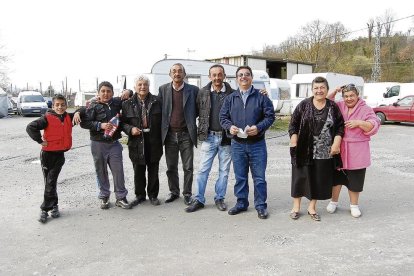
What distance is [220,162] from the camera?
5020 millimetres

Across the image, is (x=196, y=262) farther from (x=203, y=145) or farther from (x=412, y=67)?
(x=412, y=67)

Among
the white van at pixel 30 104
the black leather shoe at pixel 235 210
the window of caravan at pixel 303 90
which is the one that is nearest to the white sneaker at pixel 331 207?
the black leather shoe at pixel 235 210

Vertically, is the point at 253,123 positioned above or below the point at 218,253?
above

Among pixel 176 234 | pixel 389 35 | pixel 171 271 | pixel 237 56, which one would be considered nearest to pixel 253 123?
pixel 176 234

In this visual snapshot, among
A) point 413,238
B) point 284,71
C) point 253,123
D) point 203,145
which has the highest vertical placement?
point 284,71

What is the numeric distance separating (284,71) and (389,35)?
3033cm

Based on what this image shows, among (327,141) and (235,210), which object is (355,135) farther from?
(235,210)

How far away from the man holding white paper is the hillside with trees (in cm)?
4498

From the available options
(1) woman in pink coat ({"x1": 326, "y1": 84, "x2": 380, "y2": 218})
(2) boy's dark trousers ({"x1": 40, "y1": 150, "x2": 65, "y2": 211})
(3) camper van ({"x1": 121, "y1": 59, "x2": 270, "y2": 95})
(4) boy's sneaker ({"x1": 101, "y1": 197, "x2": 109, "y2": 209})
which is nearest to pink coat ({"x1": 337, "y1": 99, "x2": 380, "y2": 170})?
(1) woman in pink coat ({"x1": 326, "y1": 84, "x2": 380, "y2": 218})

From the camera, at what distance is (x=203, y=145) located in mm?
5039

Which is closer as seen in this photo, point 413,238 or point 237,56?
point 413,238

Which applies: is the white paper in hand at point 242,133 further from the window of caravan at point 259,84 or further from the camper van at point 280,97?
the camper van at point 280,97

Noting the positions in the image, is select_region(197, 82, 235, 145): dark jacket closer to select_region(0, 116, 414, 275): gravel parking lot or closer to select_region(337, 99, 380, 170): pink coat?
select_region(0, 116, 414, 275): gravel parking lot

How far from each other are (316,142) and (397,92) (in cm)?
2107
